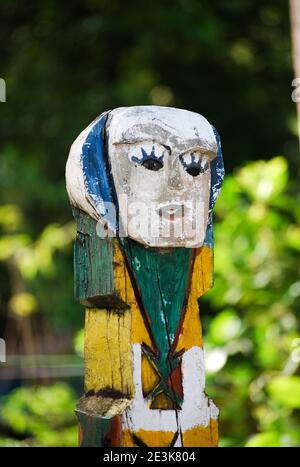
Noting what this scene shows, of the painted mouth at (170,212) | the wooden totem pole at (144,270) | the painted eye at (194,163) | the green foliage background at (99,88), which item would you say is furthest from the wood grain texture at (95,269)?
the green foliage background at (99,88)

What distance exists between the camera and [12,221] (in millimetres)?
6059

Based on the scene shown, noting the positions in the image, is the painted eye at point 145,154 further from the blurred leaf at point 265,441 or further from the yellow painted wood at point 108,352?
the blurred leaf at point 265,441

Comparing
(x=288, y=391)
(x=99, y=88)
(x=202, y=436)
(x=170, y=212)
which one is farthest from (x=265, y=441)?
(x=99, y=88)

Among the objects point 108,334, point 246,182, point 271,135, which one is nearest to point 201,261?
point 108,334

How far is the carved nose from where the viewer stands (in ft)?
6.41

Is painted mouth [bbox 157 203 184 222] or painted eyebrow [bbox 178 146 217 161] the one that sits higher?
painted eyebrow [bbox 178 146 217 161]

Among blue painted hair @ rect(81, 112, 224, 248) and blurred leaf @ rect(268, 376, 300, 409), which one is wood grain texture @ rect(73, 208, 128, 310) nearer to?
blue painted hair @ rect(81, 112, 224, 248)

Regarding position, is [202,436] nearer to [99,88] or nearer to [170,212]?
[170,212]

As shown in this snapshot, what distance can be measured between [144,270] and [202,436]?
45 cm

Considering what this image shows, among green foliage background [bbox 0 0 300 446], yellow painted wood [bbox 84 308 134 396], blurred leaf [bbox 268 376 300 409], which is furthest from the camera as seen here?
green foliage background [bbox 0 0 300 446]

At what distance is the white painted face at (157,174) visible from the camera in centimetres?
194

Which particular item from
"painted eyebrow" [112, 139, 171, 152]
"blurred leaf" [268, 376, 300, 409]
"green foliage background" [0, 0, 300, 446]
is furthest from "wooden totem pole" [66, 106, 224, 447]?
"green foliage background" [0, 0, 300, 446]

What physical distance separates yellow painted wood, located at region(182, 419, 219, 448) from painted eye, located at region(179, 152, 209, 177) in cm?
64

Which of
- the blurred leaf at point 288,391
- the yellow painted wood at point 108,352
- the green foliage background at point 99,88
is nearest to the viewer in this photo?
the yellow painted wood at point 108,352
